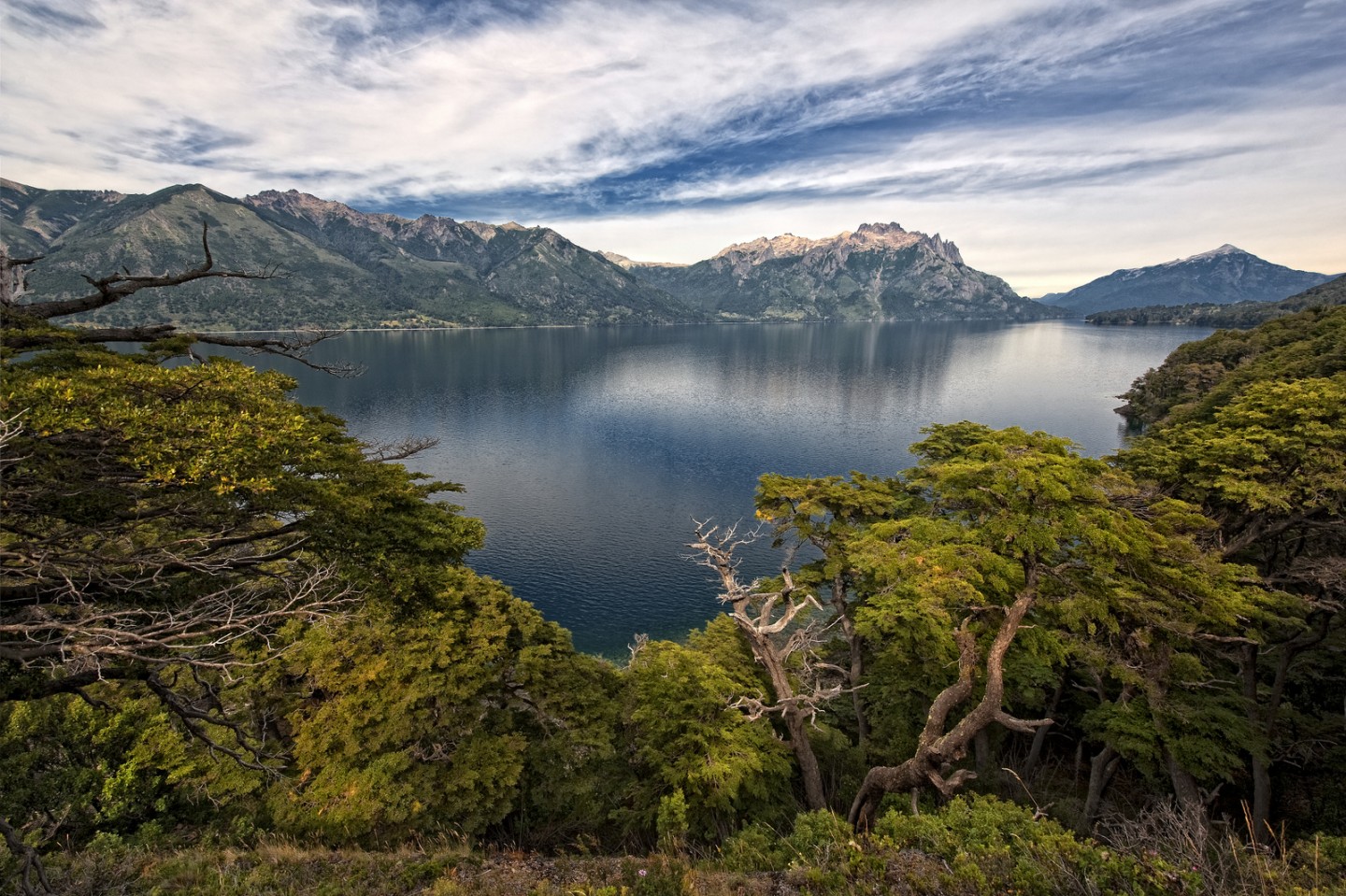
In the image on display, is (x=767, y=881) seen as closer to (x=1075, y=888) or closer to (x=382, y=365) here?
(x=1075, y=888)

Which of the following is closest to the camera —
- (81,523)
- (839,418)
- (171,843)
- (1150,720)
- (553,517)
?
(81,523)

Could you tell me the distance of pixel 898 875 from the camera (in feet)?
34.1

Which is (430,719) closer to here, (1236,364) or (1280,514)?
(1280,514)

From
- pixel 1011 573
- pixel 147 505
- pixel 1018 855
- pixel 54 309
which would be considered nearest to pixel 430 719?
pixel 147 505

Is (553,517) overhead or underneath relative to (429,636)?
underneath

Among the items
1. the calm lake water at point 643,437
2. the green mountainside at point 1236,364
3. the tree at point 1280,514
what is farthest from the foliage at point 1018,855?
the green mountainside at point 1236,364

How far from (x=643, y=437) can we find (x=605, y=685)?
239ft

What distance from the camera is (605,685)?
25.3m

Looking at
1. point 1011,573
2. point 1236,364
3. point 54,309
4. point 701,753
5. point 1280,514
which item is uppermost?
point 1236,364

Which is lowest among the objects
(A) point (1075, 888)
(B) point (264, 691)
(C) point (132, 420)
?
(B) point (264, 691)

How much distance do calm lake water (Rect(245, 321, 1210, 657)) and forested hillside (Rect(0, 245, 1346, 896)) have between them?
72.6 feet

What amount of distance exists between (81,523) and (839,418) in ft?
346

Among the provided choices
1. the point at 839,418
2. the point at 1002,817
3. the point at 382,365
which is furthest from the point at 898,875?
the point at 382,365

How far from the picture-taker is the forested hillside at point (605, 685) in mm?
10750
